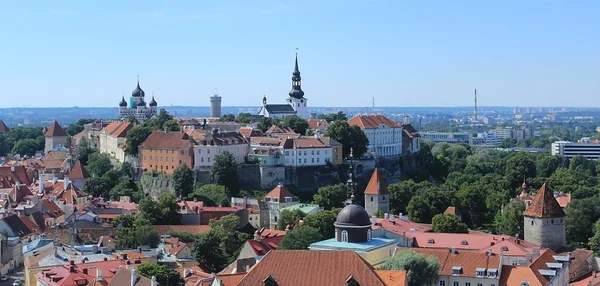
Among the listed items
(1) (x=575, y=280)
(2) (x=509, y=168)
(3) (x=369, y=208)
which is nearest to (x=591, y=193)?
(2) (x=509, y=168)

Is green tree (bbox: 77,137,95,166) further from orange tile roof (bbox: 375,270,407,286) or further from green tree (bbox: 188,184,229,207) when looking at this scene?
orange tile roof (bbox: 375,270,407,286)

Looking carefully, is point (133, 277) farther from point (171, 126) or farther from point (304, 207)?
point (171, 126)

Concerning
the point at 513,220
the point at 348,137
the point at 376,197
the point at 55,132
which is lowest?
the point at 513,220

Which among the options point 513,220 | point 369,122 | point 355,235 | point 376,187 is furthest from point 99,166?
point 355,235

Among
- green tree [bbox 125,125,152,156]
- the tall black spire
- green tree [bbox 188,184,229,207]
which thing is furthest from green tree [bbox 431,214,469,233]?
the tall black spire

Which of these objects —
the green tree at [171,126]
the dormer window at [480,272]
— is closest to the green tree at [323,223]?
the dormer window at [480,272]

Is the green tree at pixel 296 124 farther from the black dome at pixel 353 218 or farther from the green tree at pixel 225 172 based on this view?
the black dome at pixel 353 218
